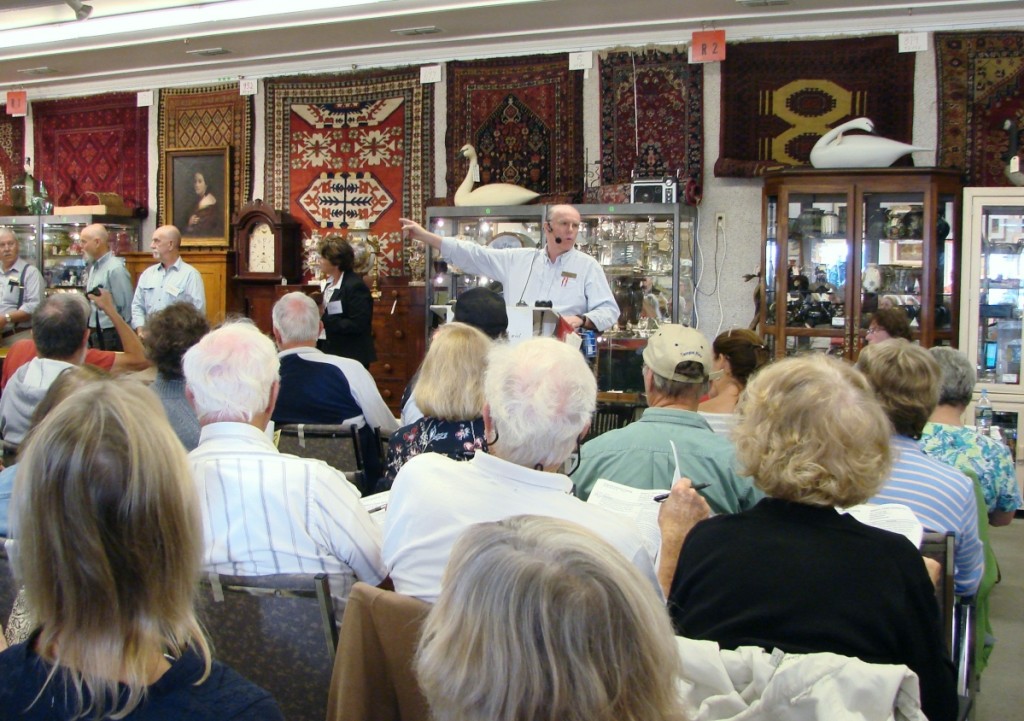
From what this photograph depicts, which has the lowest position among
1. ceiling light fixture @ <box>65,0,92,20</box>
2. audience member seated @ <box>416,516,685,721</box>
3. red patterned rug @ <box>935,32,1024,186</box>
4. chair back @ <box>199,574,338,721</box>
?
chair back @ <box>199,574,338,721</box>

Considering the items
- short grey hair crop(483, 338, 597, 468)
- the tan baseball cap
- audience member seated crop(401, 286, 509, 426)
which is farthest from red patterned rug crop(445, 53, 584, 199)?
short grey hair crop(483, 338, 597, 468)

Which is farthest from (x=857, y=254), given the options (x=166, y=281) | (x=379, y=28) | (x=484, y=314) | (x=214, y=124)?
(x=214, y=124)

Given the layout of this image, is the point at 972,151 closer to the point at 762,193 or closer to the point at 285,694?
the point at 762,193

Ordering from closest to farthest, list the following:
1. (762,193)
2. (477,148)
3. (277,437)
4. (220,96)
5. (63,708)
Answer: (63,708)
(277,437)
(762,193)
(477,148)
(220,96)

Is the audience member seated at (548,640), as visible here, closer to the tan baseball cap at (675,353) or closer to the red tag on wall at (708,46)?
the tan baseball cap at (675,353)

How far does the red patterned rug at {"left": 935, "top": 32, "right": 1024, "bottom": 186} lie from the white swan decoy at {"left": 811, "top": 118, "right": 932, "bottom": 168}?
30cm

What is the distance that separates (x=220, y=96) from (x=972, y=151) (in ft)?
18.6

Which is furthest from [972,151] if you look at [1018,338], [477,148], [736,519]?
[736,519]

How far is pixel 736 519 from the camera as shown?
1602mm

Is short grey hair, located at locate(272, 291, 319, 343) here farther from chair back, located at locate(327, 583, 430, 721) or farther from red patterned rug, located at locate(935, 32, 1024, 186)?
red patterned rug, located at locate(935, 32, 1024, 186)

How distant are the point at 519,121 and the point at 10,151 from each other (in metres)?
4.95

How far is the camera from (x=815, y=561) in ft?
4.92

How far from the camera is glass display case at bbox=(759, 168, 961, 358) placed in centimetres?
573

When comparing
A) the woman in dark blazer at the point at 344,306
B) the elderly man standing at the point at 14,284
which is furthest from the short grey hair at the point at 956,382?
the elderly man standing at the point at 14,284
